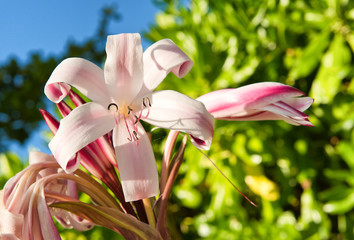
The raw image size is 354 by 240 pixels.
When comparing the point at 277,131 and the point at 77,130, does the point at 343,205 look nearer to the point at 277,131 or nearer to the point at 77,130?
the point at 277,131

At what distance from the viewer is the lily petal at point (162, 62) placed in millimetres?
358

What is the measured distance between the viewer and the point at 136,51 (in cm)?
37

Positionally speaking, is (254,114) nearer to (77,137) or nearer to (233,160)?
(77,137)

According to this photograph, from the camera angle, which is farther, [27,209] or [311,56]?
[311,56]

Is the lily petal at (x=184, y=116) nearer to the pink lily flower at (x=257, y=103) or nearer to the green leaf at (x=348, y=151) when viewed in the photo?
the pink lily flower at (x=257, y=103)

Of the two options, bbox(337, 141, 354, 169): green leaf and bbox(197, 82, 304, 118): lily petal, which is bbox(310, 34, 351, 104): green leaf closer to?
bbox(337, 141, 354, 169): green leaf

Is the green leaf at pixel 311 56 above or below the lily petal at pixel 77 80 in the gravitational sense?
below

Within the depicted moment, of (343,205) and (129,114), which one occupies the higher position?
(129,114)

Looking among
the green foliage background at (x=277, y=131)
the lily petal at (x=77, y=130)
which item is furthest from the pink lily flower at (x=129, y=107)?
the green foliage background at (x=277, y=131)

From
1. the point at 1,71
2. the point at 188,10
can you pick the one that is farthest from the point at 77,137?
the point at 1,71

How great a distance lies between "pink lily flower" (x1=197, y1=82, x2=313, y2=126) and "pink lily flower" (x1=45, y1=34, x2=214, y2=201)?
0.14 ft

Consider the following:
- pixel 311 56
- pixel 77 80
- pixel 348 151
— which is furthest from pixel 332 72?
pixel 77 80

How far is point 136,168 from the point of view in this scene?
1.15 feet

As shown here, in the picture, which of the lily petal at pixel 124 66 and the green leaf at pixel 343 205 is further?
the green leaf at pixel 343 205
